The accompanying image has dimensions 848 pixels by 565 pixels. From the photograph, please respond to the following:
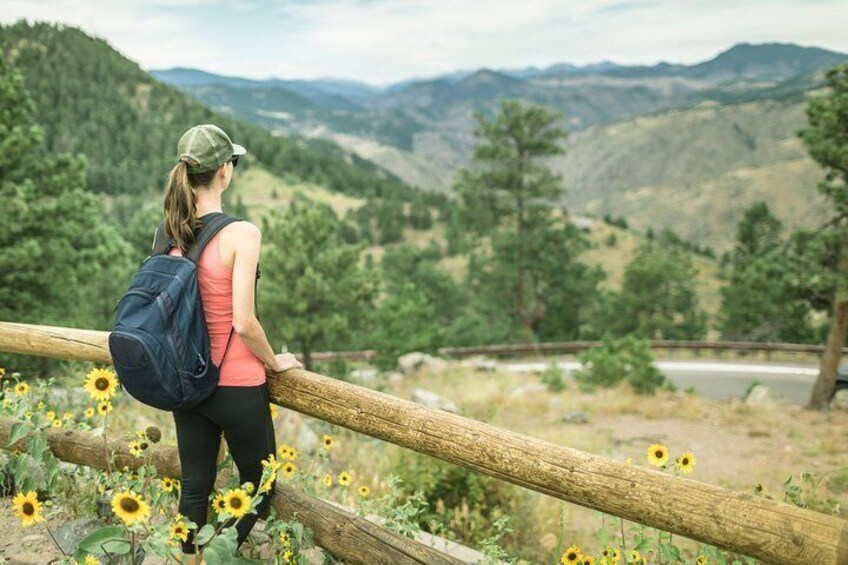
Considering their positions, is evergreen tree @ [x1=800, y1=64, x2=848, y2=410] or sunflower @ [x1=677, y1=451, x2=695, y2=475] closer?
sunflower @ [x1=677, y1=451, x2=695, y2=475]

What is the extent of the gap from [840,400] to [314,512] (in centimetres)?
1929

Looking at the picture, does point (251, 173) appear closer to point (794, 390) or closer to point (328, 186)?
point (328, 186)

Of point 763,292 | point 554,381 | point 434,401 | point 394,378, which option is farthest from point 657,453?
point 394,378

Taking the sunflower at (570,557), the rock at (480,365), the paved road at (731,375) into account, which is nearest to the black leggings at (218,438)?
the sunflower at (570,557)

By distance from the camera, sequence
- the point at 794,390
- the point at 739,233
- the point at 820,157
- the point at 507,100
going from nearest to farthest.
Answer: the point at 820,157 → the point at 794,390 → the point at 507,100 → the point at 739,233

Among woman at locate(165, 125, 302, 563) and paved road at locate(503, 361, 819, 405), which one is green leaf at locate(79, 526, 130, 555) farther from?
paved road at locate(503, 361, 819, 405)

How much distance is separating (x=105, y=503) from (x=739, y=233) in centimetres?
5166

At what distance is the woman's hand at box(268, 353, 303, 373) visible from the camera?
254 centimetres

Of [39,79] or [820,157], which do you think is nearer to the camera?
[820,157]

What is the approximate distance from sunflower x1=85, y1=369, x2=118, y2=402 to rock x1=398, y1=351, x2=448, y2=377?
707 inches

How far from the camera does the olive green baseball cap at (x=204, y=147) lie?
2.14 meters

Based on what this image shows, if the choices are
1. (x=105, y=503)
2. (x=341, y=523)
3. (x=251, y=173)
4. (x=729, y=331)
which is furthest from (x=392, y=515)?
(x=251, y=173)

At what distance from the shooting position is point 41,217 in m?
12.3

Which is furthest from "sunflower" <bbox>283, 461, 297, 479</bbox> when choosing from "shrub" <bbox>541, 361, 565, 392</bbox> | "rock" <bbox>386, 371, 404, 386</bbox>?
"rock" <bbox>386, 371, 404, 386</bbox>
